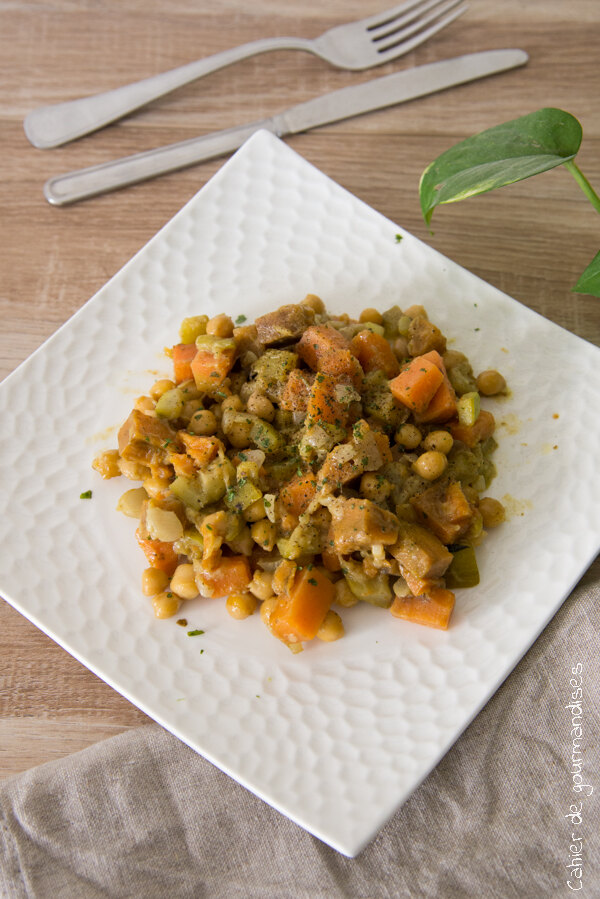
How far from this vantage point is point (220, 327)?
13.8 ft

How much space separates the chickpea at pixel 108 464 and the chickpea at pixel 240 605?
879mm

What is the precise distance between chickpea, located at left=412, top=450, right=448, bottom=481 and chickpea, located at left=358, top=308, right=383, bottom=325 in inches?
36.5

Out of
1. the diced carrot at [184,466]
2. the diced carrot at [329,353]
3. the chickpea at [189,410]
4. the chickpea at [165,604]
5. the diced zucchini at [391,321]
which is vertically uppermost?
the diced carrot at [329,353]

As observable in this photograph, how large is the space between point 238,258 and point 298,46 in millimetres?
1859

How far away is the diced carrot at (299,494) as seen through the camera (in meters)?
3.65

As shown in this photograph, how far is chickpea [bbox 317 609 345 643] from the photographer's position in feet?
11.9

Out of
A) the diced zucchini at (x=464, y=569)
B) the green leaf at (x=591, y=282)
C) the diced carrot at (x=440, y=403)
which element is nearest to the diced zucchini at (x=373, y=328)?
the diced carrot at (x=440, y=403)

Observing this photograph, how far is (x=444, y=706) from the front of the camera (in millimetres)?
3402

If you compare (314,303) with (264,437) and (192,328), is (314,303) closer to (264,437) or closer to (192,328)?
(192,328)

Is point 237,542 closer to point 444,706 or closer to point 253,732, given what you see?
point 253,732

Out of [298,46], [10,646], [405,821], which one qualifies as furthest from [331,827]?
[298,46]

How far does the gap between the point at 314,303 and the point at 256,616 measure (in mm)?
1637

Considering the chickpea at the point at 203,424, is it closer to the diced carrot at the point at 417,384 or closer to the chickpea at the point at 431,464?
the diced carrot at the point at 417,384

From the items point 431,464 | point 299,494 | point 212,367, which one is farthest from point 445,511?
point 212,367
